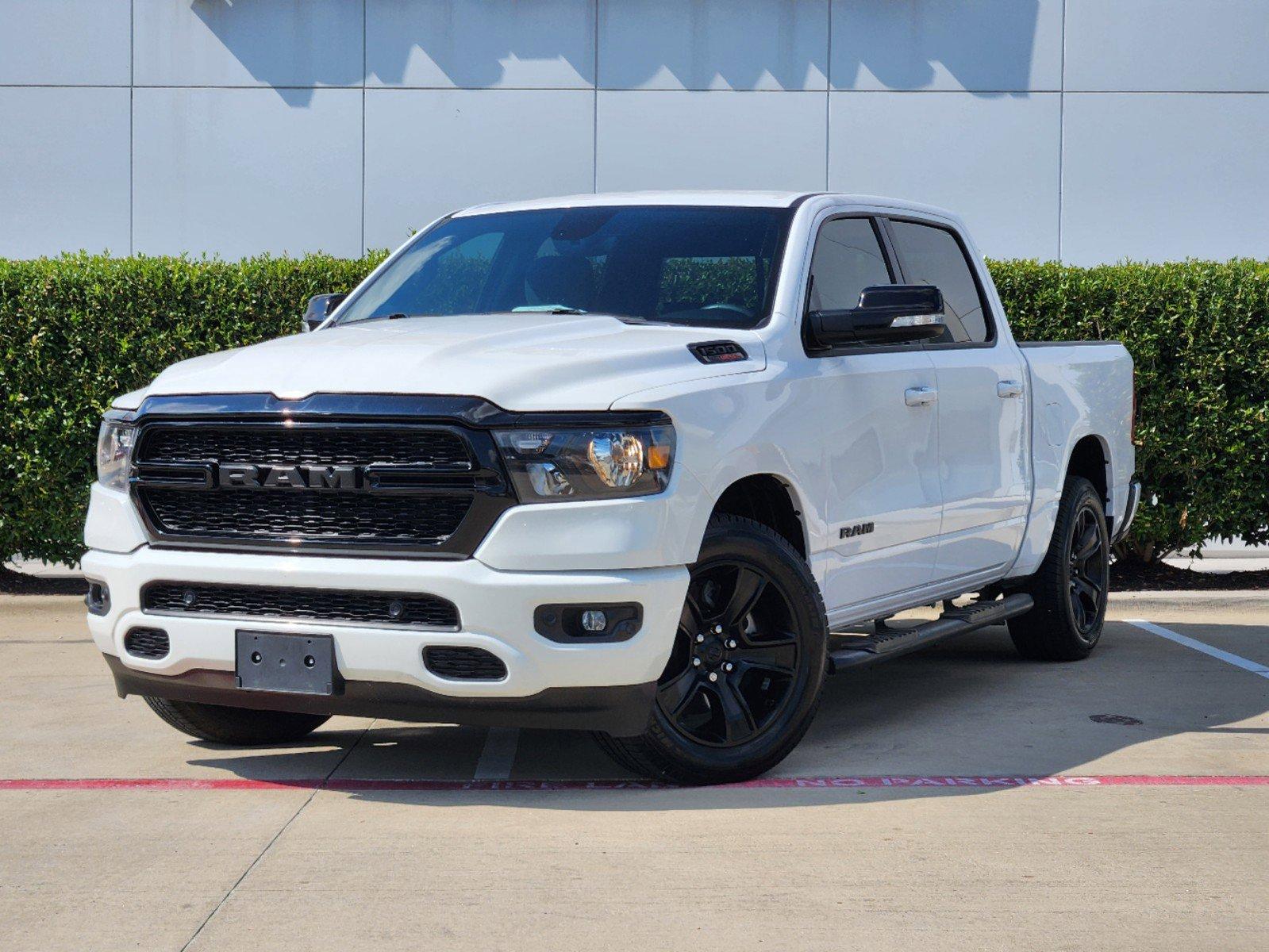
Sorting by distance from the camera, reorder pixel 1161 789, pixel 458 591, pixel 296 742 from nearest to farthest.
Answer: pixel 458 591
pixel 1161 789
pixel 296 742

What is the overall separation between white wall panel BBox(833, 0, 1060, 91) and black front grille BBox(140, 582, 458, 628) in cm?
971

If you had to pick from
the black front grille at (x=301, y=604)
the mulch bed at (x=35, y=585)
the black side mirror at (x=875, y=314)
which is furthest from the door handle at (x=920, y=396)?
the mulch bed at (x=35, y=585)

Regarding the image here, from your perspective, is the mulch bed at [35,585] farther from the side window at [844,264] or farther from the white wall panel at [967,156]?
the white wall panel at [967,156]

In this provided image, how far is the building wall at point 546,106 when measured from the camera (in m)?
13.6

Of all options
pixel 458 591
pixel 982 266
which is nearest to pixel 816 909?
pixel 458 591

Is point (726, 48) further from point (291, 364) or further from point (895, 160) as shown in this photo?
point (291, 364)

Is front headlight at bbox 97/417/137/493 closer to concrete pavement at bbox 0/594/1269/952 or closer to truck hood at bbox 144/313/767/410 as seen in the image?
truck hood at bbox 144/313/767/410

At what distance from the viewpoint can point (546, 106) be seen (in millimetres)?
13602

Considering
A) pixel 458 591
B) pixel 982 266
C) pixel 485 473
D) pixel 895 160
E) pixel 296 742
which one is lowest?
pixel 296 742

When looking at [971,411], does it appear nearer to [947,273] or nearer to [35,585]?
[947,273]

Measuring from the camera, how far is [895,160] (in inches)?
538

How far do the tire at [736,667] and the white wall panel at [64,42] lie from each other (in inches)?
A: 402

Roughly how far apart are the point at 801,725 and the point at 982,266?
2.93 meters

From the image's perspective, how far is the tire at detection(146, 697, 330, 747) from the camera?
5.83 meters
